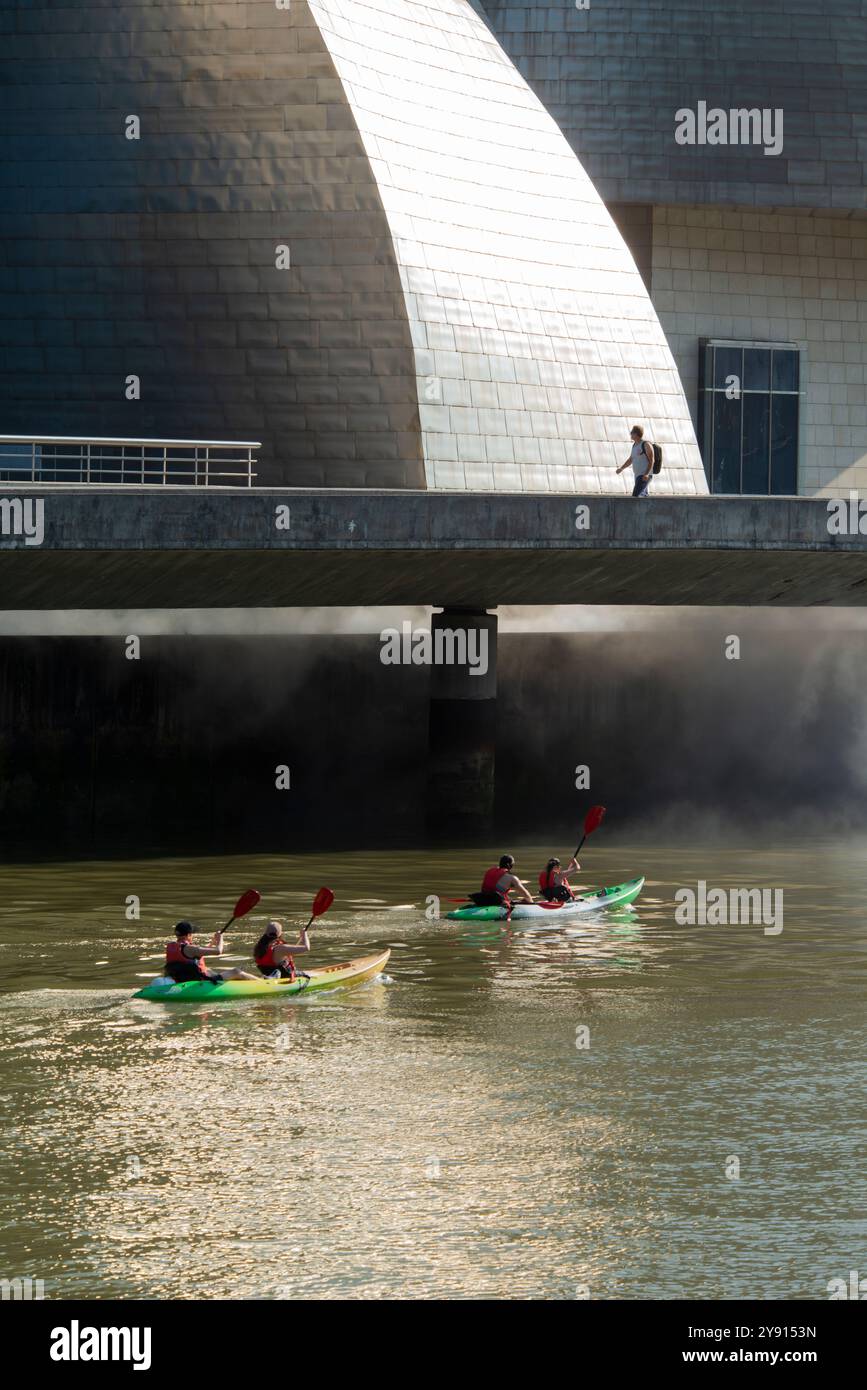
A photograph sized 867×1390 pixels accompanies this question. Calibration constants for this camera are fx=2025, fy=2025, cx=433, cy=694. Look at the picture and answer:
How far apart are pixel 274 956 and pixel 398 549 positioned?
439 inches

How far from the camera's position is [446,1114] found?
16375mm

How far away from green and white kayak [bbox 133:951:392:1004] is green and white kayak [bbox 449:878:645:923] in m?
4.17

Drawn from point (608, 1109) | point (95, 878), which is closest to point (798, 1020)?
point (608, 1109)

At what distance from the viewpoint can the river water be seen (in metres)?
13.0

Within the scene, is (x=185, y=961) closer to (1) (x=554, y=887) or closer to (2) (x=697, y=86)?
(1) (x=554, y=887)

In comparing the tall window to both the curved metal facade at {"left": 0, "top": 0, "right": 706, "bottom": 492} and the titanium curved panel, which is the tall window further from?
the curved metal facade at {"left": 0, "top": 0, "right": 706, "bottom": 492}

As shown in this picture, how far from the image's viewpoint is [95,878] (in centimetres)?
2970

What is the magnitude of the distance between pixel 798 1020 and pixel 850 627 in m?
25.9

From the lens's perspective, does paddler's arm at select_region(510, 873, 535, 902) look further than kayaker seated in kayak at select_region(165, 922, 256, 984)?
Yes

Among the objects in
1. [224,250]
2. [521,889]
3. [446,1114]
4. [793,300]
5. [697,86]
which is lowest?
[446,1114]

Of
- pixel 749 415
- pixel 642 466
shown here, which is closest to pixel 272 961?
pixel 642 466

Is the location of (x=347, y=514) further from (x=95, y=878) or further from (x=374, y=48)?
(x=374, y=48)

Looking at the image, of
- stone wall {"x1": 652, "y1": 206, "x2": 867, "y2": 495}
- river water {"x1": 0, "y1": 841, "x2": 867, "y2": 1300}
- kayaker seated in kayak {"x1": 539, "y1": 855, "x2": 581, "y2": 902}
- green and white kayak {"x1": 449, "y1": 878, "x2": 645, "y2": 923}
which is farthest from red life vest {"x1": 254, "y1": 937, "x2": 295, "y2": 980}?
stone wall {"x1": 652, "y1": 206, "x2": 867, "y2": 495}

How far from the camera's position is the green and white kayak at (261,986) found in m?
20.7
